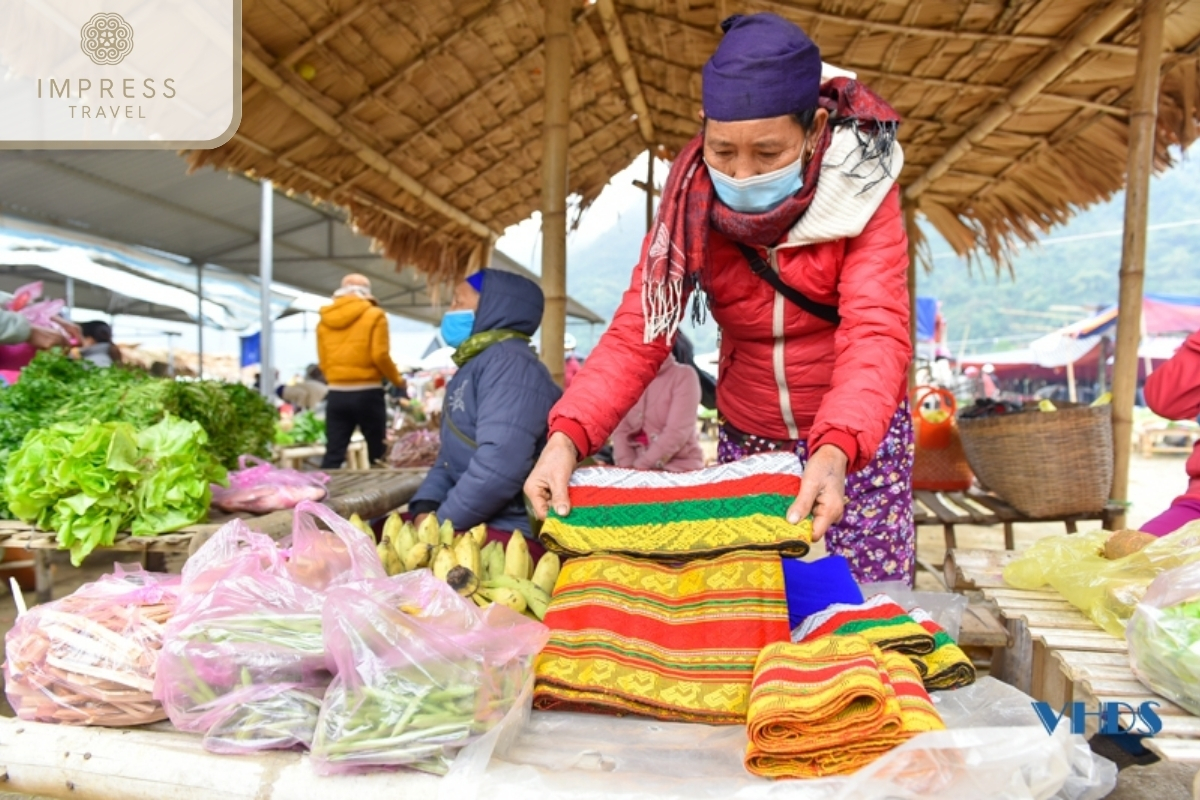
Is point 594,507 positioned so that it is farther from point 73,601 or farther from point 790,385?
point 73,601

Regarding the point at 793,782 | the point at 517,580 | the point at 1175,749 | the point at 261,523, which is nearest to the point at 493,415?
the point at 261,523

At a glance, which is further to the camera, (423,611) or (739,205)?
(739,205)

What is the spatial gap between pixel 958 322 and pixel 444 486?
2719 inches

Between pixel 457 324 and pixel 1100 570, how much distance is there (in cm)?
257

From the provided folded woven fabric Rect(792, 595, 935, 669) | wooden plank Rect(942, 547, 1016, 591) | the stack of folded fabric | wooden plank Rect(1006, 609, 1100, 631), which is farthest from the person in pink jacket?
the stack of folded fabric

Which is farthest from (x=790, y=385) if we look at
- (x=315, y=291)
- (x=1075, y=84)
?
(x=315, y=291)

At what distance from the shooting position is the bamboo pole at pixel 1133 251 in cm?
404

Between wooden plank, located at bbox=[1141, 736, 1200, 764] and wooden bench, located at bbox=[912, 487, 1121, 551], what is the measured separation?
3.13 meters

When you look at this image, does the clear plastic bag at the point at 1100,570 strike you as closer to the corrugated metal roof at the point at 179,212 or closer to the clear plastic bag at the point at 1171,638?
the clear plastic bag at the point at 1171,638

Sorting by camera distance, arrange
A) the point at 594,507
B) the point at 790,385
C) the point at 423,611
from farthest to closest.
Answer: the point at 790,385, the point at 594,507, the point at 423,611

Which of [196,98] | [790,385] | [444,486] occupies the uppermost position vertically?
[196,98]

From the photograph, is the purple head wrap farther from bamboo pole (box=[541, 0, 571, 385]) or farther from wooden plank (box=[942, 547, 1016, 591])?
bamboo pole (box=[541, 0, 571, 385])

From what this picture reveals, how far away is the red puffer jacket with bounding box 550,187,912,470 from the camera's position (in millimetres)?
1658

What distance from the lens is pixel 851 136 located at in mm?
1867
